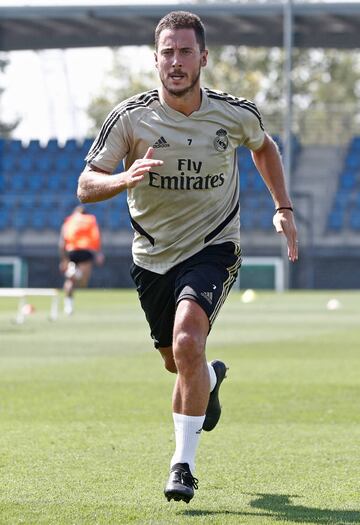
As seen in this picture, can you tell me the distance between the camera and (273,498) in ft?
19.6

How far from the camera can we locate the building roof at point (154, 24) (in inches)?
1594

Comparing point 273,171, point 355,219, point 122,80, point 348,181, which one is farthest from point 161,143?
point 122,80

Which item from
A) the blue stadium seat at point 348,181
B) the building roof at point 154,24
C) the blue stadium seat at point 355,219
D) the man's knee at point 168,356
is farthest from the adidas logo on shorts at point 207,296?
the blue stadium seat at point 348,181

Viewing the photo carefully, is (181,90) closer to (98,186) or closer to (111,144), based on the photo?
(111,144)

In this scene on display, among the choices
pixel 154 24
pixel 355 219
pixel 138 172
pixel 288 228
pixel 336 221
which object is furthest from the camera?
pixel 355 219

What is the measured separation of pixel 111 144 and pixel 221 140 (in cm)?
56

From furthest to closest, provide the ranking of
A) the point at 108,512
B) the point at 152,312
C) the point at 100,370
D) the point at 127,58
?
the point at 127,58 < the point at 100,370 < the point at 152,312 < the point at 108,512

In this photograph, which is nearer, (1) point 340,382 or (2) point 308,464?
(2) point 308,464

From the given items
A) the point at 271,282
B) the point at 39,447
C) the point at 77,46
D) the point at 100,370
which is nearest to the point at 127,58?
the point at 77,46

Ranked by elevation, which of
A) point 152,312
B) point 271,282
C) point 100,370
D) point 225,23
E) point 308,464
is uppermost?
point 225,23

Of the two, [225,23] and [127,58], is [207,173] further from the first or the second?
[127,58]

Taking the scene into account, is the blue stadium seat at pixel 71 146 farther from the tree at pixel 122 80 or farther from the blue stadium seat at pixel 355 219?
the tree at pixel 122 80

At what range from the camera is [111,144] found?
20.3 ft

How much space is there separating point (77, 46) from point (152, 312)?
1526 inches
